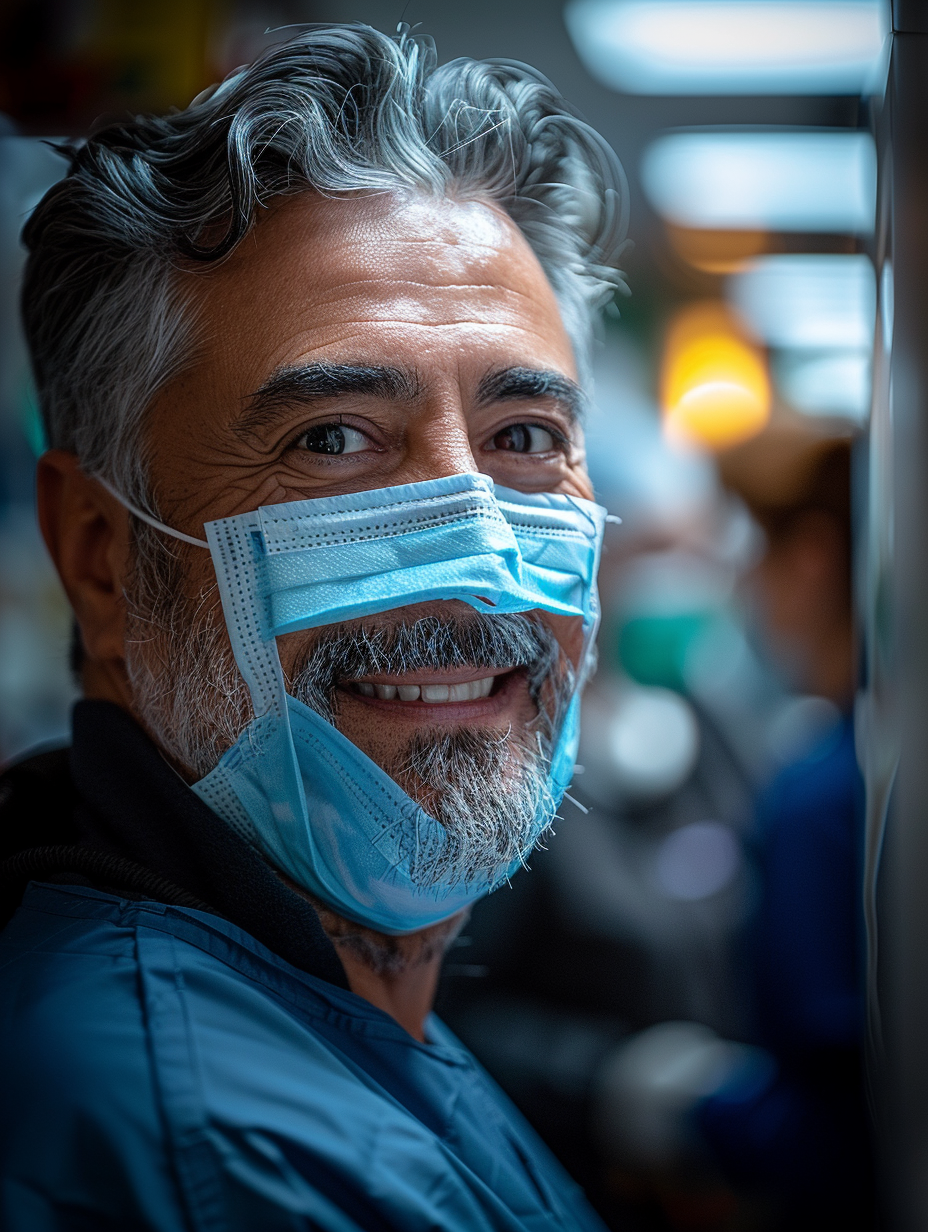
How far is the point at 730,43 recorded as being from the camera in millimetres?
1590

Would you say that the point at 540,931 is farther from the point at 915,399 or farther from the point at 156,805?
the point at 915,399

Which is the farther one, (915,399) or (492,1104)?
(492,1104)

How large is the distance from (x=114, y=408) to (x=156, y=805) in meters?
0.51

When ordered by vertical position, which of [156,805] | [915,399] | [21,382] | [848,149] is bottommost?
[156,805]

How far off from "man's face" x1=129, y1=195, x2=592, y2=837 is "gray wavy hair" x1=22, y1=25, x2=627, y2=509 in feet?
0.11

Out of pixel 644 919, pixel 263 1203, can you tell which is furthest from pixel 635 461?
pixel 263 1203

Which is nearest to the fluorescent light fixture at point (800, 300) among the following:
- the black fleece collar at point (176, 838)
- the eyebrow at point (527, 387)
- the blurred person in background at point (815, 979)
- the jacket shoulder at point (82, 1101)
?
the blurred person in background at point (815, 979)

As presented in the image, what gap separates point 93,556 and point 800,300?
8.50ft

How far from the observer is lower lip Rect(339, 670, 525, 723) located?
3.89ft

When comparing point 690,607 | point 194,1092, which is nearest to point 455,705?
point 194,1092

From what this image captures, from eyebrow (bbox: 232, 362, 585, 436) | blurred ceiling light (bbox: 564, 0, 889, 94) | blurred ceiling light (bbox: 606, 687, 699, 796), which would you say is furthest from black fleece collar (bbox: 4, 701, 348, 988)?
blurred ceiling light (bbox: 606, 687, 699, 796)

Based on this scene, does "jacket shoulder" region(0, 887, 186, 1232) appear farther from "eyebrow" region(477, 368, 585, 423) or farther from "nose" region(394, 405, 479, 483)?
"eyebrow" region(477, 368, 585, 423)

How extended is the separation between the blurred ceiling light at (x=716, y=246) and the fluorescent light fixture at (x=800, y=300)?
1.9 inches

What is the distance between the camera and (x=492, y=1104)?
1367 millimetres
